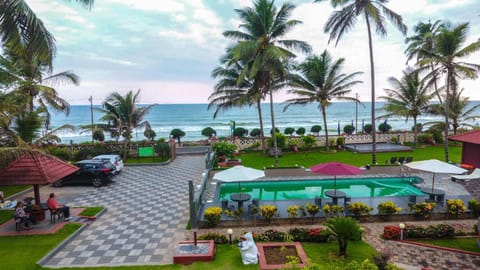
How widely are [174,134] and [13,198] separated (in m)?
15.3

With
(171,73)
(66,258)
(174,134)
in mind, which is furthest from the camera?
(171,73)

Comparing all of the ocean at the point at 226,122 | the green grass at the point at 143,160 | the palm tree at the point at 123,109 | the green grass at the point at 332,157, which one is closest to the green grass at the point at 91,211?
the green grass at the point at 332,157

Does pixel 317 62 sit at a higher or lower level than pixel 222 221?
higher

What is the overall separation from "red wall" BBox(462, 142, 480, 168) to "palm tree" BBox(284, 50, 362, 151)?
45.5 ft

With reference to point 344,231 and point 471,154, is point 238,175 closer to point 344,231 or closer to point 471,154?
point 344,231

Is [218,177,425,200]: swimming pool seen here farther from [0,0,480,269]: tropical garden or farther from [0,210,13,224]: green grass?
[0,210,13,224]: green grass

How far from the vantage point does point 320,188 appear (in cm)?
1417

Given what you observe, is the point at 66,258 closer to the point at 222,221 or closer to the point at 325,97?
the point at 222,221

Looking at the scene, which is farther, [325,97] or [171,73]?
[171,73]

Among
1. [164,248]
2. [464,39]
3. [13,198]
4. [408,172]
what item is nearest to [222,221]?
[164,248]

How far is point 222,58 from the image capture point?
831 inches

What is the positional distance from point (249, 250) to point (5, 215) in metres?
10.1

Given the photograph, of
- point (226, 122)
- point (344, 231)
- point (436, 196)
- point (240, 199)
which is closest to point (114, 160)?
point (240, 199)

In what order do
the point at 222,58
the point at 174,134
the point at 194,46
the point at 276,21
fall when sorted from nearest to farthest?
the point at 276,21
the point at 222,58
the point at 194,46
the point at 174,134
